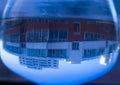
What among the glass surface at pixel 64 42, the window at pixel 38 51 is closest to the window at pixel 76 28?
the glass surface at pixel 64 42

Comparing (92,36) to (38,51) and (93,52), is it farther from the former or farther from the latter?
(38,51)

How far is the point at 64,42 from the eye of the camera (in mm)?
741

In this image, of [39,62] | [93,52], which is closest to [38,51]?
[39,62]

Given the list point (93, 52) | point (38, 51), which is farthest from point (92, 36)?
point (38, 51)

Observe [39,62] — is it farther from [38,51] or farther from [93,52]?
[93,52]

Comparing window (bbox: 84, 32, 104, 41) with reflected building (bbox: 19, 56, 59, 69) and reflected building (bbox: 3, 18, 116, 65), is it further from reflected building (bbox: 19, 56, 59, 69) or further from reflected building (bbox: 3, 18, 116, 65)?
reflected building (bbox: 19, 56, 59, 69)

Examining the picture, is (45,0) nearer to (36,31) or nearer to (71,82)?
(36,31)

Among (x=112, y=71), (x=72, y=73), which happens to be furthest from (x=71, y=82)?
(x=112, y=71)

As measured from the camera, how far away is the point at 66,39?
0.74m

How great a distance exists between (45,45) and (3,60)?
0.15m

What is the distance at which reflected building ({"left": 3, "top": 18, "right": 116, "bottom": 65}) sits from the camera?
738 millimetres

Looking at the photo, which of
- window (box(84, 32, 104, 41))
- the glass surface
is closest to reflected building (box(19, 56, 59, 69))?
the glass surface

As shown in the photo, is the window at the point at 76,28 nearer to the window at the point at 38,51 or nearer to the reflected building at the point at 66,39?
the reflected building at the point at 66,39

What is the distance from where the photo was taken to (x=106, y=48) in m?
0.74
